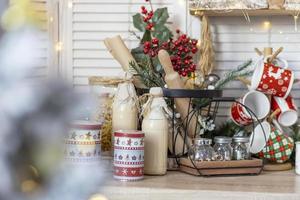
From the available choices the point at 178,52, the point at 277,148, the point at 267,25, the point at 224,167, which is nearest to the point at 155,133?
the point at 224,167

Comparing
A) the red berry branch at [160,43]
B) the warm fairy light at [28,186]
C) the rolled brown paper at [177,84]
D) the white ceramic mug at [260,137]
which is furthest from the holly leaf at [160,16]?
the warm fairy light at [28,186]

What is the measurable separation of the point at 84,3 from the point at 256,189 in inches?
37.8

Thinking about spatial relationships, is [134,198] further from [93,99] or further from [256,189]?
[93,99]

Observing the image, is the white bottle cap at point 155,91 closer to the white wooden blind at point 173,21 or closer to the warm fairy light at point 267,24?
the white wooden blind at point 173,21

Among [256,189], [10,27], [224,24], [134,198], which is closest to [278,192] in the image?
[256,189]

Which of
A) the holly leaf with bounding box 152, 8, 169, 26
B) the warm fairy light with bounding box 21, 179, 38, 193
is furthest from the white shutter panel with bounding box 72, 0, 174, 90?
the warm fairy light with bounding box 21, 179, 38, 193

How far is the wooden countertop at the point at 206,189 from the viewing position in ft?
4.25

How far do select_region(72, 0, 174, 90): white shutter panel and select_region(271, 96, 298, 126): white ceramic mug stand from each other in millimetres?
548

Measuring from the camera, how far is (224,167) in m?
1.49

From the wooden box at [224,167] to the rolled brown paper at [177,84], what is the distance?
14 centimetres

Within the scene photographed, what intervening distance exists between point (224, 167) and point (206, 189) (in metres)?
0.18

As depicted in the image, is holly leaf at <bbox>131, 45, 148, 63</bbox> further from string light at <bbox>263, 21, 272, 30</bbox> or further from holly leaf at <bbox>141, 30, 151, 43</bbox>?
string light at <bbox>263, 21, 272, 30</bbox>

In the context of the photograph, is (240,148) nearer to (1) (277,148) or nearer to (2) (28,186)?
(1) (277,148)

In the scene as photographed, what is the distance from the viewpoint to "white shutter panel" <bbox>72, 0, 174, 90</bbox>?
1887mm
